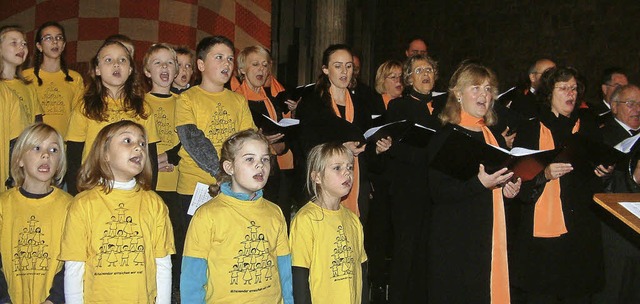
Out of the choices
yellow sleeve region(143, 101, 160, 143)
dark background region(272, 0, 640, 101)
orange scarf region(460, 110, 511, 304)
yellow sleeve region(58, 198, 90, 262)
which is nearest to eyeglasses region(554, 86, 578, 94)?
orange scarf region(460, 110, 511, 304)

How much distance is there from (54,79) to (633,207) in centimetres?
301

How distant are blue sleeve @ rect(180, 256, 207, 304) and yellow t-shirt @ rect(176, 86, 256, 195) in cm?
85

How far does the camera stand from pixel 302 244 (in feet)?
8.80

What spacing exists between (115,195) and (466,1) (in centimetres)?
808

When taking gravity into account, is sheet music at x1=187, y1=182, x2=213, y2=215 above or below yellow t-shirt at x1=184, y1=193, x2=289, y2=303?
above

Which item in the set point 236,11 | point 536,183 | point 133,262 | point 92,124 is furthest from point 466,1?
point 133,262

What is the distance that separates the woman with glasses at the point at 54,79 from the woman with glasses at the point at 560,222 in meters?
2.38

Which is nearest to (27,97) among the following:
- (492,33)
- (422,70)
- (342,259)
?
(342,259)

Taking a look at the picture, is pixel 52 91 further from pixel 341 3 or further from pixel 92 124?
pixel 341 3

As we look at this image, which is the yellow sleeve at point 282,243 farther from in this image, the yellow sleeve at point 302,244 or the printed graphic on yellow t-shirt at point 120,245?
the printed graphic on yellow t-shirt at point 120,245

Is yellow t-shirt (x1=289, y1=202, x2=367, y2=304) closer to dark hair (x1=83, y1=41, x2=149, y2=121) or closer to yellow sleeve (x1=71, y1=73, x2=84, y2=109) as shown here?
dark hair (x1=83, y1=41, x2=149, y2=121)

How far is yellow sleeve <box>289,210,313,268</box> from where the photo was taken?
8.79ft

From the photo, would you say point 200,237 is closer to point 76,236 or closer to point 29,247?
point 76,236

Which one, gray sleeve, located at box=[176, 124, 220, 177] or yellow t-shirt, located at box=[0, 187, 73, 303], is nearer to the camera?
yellow t-shirt, located at box=[0, 187, 73, 303]
